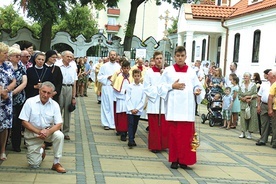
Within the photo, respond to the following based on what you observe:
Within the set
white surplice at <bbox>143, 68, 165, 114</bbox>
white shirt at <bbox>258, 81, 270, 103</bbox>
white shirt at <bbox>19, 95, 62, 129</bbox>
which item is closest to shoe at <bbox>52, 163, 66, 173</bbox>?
white shirt at <bbox>19, 95, 62, 129</bbox>

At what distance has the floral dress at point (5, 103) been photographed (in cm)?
732

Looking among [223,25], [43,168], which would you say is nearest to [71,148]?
[43,168]

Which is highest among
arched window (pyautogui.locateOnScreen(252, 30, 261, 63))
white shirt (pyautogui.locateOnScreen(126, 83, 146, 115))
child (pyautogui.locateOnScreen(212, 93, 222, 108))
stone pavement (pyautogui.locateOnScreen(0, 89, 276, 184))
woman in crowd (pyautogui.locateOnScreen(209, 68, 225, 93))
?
arched window (pyautogui.locateOnScreen(252, 30, 261, 63))

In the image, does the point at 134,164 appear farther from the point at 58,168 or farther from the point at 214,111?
the point at 214,111

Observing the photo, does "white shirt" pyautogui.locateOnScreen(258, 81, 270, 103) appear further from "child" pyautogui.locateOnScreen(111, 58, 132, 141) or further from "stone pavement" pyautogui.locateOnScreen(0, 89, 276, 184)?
"child" pyautogui.locateOnScreen(111, 58, 132, 141)

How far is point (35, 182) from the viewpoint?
6.38m

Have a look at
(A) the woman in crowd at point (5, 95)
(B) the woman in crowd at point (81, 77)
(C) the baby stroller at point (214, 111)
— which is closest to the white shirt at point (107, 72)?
(C) the baby stroller at point (214, 111)

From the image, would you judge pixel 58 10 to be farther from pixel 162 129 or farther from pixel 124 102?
pixel 162 129

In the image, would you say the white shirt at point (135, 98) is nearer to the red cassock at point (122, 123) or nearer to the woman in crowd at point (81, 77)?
the red cassock at point (122, 123)

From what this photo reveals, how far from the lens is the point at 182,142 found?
7.81m

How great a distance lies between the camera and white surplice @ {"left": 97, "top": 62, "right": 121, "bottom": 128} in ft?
38.8

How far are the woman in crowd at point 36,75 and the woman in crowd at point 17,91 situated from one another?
0.16 metres

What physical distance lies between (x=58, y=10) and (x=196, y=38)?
1614 centimetres

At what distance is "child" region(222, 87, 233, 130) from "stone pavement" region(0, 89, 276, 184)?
2.21m
